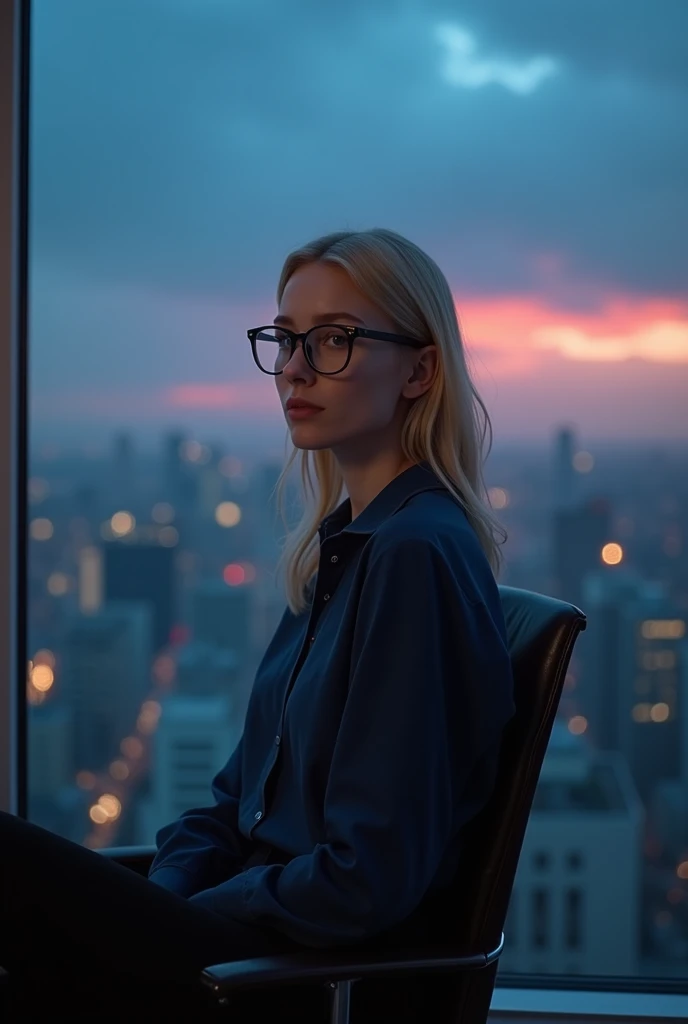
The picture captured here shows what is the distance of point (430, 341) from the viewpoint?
147 cm

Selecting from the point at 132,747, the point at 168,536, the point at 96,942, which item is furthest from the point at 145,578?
the point at 96,942

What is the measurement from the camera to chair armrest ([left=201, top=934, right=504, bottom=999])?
103 centimetres

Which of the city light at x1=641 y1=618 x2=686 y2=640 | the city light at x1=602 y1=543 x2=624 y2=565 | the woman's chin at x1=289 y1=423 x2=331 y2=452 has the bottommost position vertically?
the city light at x1=641 y1=618 x2=686 y2=640

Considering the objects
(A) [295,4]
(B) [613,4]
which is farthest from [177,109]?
(B) [613,4]

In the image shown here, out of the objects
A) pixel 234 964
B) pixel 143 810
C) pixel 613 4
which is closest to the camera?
pixel 234 964

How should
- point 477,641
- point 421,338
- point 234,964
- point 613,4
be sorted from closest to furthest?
point 234,964 < point 477,641 < point 421,338 < point 613,4

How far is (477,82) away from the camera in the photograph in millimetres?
2314

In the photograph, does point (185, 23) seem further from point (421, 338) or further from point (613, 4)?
point (421, 338)

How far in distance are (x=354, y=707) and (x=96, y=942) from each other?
15.5 inches

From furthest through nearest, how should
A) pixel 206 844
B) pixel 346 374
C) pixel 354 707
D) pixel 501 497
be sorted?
pixel 501 497 → pixel 206 844 → pixel 346 374 → pixel 354 707

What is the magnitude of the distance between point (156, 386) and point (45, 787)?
934 millimetres

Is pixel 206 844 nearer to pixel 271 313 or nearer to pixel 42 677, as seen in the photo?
pixel 42 677

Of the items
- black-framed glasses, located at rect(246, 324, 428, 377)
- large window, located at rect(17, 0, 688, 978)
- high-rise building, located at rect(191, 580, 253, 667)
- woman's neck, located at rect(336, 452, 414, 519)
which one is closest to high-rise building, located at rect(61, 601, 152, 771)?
large window, located at rect(17, 0, 688, 978)

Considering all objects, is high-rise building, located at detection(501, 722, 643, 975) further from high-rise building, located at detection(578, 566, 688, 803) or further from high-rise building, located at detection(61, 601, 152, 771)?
high-rise building, located at detection(61, 601, 152, 771)
